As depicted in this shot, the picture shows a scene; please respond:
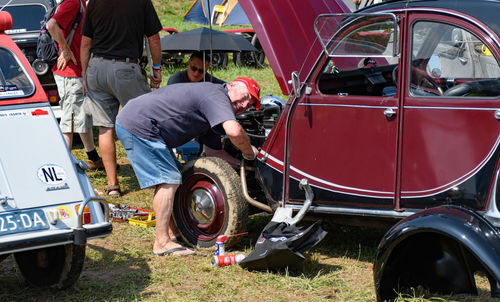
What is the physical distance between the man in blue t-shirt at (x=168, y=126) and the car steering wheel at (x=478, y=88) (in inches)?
57.6

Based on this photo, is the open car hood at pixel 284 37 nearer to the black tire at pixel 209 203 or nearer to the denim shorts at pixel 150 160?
the black tire at pixel 209 203

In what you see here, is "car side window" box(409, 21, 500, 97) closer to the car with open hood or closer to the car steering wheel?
the car steering wheel

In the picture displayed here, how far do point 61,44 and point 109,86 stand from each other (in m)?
0.89

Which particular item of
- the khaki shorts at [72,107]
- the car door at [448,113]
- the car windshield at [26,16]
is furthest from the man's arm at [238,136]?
the car windshield at [26,16]

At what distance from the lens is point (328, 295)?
467cm

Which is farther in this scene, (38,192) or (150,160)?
(150,160)

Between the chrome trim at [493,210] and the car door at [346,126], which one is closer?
the chrome trim at [493,210]

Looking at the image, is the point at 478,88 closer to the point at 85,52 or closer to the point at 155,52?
the point at 155,52

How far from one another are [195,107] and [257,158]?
0.62m

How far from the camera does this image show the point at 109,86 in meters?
6.96

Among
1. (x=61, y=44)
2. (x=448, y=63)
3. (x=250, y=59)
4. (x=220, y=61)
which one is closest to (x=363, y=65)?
(x=448, y=63)

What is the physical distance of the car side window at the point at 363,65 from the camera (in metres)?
4.83

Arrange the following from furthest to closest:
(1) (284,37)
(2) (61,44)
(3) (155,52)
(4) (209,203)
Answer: (2) (61,44) < (3) (155,52) < (4) (209,203) < (1) (284,37)

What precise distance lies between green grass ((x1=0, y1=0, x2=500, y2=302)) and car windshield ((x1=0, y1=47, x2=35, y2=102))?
1.33 m
